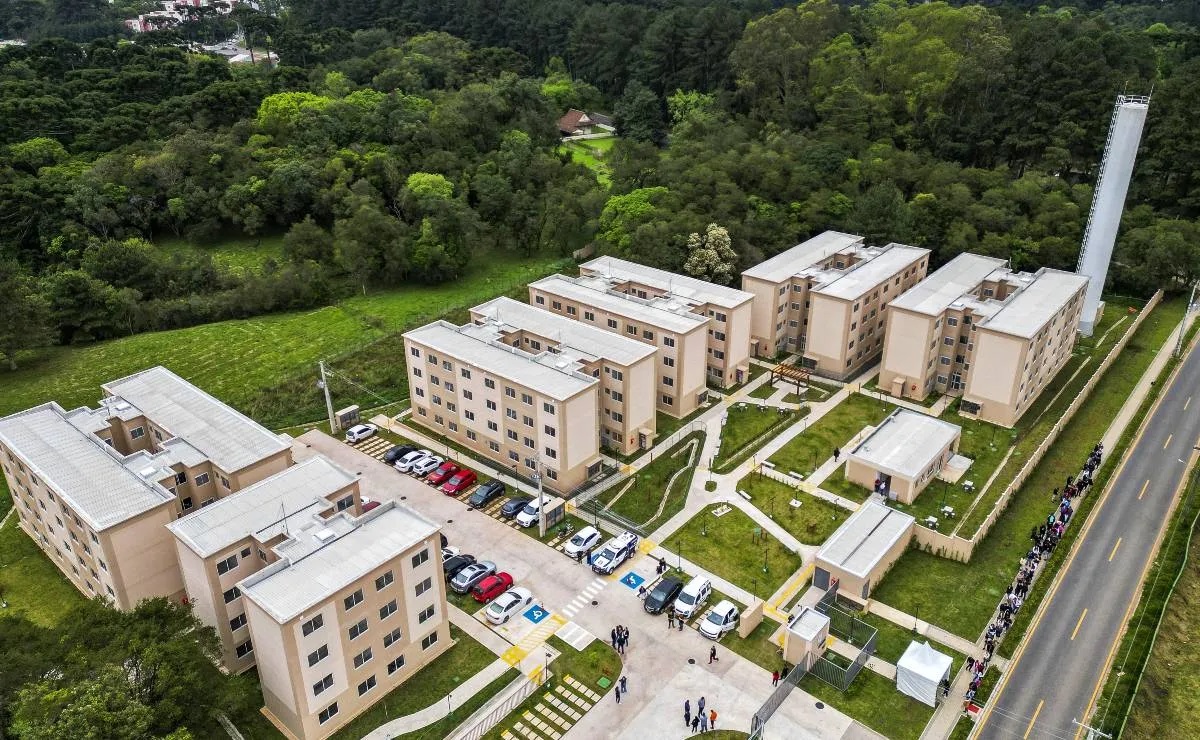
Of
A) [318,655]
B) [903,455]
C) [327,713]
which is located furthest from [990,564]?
[318,655]

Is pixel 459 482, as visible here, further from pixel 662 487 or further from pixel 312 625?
pixel 312 625

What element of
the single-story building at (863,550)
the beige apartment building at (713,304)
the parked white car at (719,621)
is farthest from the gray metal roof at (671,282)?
the parked white car at (719,621)

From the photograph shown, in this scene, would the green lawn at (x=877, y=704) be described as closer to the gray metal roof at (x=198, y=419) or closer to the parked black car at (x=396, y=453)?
the parked black car at (x=396, y=453)

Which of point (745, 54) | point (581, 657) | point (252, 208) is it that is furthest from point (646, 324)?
point (745, 54)

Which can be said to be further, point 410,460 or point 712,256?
point 712,256

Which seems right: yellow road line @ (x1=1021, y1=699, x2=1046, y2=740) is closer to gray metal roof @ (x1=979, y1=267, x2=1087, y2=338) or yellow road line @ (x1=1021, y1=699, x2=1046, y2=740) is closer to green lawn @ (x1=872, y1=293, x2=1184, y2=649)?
green lawn @ (x1=872, y1=293, x2=1184, y2=649)

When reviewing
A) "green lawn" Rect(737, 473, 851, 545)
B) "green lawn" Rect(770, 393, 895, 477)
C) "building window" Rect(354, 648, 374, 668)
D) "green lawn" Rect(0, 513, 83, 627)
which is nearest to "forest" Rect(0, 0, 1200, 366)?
"green lawn" Rect(770, 393, 895, 477)

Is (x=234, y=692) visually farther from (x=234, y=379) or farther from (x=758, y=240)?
(x=758, y=240)
